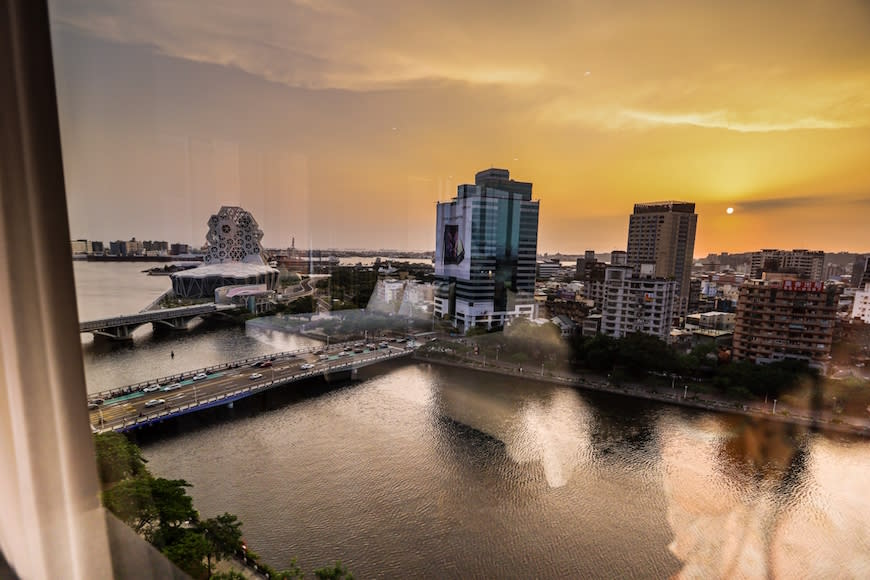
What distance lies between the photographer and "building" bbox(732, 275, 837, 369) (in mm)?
5398

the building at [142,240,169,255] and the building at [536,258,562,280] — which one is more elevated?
the building at [142,240,169,255]

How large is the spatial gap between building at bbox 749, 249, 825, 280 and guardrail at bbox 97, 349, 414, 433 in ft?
20.6

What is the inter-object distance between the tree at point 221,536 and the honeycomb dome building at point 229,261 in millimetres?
2672

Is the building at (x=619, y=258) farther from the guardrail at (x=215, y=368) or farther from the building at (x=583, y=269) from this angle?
the guardrail at (x=215, y=368)

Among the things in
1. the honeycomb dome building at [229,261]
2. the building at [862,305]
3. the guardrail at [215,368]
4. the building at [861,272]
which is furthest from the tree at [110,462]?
the building at [862,305]

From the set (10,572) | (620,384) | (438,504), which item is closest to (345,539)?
(438,504)

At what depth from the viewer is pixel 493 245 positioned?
8695mm

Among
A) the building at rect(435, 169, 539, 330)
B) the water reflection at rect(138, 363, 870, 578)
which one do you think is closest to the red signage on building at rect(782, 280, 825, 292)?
the water reflection at rect(138, 363, 870, 578)

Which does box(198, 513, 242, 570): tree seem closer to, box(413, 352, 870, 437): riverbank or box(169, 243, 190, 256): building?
box(169, 243, 190, 256): building

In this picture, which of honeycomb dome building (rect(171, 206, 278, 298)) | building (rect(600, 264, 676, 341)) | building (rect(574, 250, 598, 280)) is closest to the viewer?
honeycomb dome building (rect(171, 206, 278, 298))

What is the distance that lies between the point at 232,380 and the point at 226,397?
51 cm

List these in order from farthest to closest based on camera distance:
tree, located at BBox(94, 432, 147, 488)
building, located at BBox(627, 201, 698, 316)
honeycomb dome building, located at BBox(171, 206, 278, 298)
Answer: building, located at BBox(627, 201, 698, 316) < honeycomb dome building, located at BBox(171, 206, 278, 298) < tree, located at BBox(94, 432, 147, 488)

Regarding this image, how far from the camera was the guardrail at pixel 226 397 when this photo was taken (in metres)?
3.50

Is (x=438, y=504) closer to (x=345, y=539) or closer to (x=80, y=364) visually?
(x=345, y=539)
